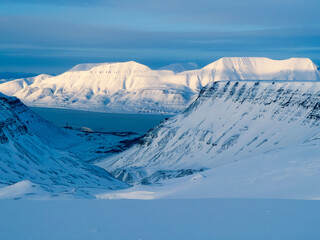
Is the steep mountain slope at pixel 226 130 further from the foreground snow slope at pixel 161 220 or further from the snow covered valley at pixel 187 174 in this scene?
the foreground snow slope at pixel 161 220

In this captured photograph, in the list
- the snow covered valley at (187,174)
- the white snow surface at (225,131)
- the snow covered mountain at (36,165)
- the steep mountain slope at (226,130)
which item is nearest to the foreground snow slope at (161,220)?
the snow covered valley at (187,174)

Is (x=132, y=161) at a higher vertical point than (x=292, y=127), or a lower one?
lower

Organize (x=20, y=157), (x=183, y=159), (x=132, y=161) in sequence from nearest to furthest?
(x=20, y=157), (x=183, y=159), (x=132, y=161)

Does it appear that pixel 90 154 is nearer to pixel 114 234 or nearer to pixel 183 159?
pixel 183 159

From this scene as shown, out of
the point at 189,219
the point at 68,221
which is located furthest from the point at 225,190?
the point at 68,221

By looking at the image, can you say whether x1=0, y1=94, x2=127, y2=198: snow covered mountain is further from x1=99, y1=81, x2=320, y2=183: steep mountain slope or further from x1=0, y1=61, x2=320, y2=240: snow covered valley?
x1=99, y1=81, x2=320, y2=183: steep mountain slope

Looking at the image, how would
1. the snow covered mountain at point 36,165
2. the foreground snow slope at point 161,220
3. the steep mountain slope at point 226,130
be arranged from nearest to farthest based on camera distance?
the foreground snow slope at point 161,220 < the snow covered mountain at point 36,165 < the steep mountain slope at point 226,130

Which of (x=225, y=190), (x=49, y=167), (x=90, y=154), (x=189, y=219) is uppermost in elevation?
(x=189, y=219)

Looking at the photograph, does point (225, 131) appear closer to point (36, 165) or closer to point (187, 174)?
point (187, 174)
